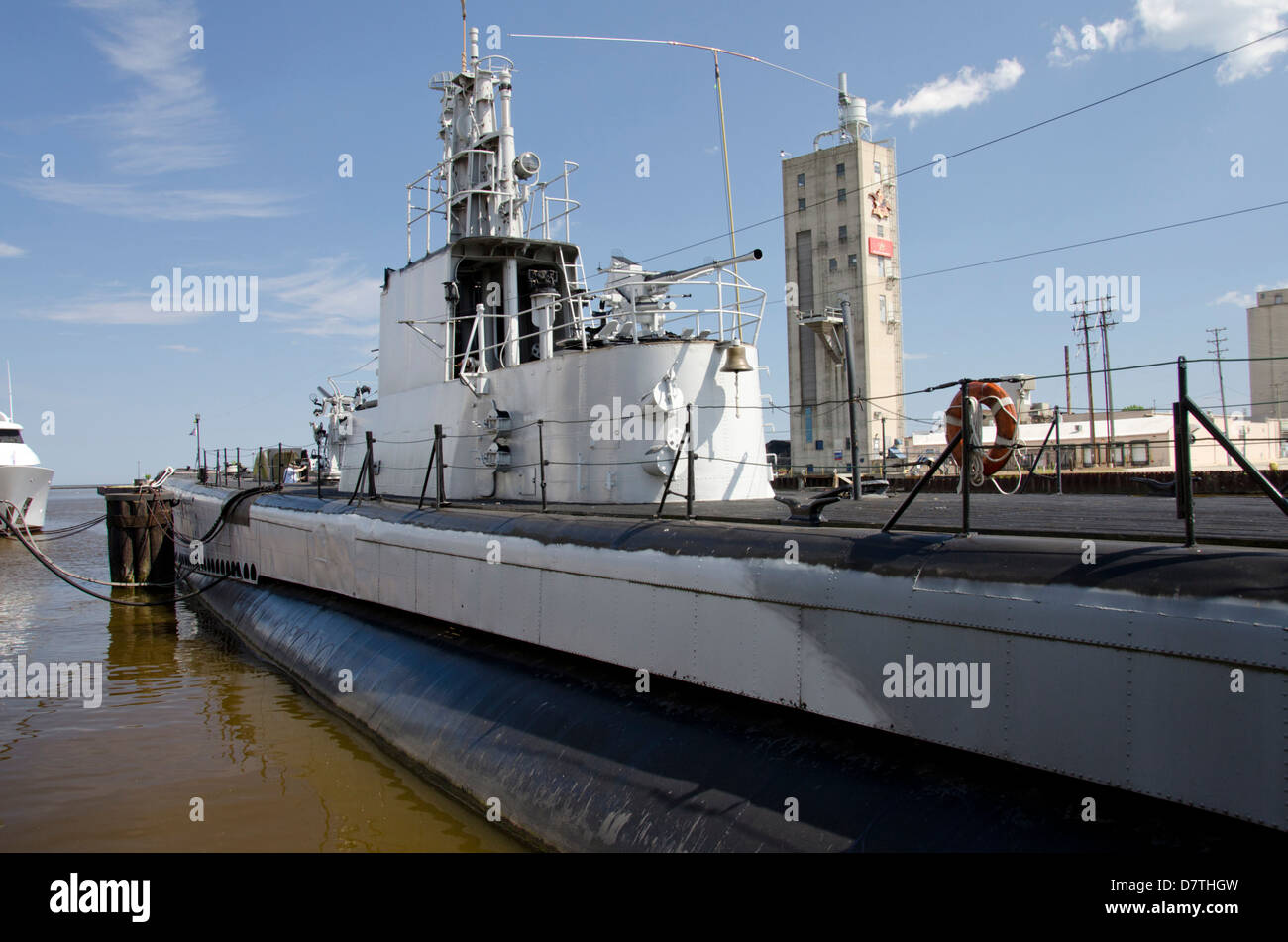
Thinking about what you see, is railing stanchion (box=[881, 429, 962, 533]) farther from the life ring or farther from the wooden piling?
the wooden piling

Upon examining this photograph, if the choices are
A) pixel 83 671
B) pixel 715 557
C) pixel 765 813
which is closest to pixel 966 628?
pixel 765 813

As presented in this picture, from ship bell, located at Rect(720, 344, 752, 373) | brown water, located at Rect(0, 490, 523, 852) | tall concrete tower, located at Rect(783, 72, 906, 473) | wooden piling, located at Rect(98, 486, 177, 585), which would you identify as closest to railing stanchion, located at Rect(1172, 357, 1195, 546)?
brown water, located at Rect(0, 490, 523, 852)

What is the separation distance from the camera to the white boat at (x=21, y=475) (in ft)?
152

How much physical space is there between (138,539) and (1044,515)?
2537 cm

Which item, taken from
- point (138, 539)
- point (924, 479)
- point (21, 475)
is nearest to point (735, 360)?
point (924, 479)

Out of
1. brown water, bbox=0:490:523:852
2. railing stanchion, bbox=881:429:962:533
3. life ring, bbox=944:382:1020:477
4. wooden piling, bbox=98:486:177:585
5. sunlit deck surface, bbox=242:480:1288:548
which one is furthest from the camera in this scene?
wooden piling, bbox=98:486:177:585

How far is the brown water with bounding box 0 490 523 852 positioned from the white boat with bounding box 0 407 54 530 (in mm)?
36290

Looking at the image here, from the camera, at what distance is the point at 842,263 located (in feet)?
209

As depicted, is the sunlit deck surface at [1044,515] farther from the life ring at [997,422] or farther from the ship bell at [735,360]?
the ship bell at [735,360]

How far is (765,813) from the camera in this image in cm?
608

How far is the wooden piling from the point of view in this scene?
25.5m

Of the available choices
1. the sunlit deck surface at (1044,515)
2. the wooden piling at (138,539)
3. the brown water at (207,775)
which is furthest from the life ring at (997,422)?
the wooden piling at (138,539)
